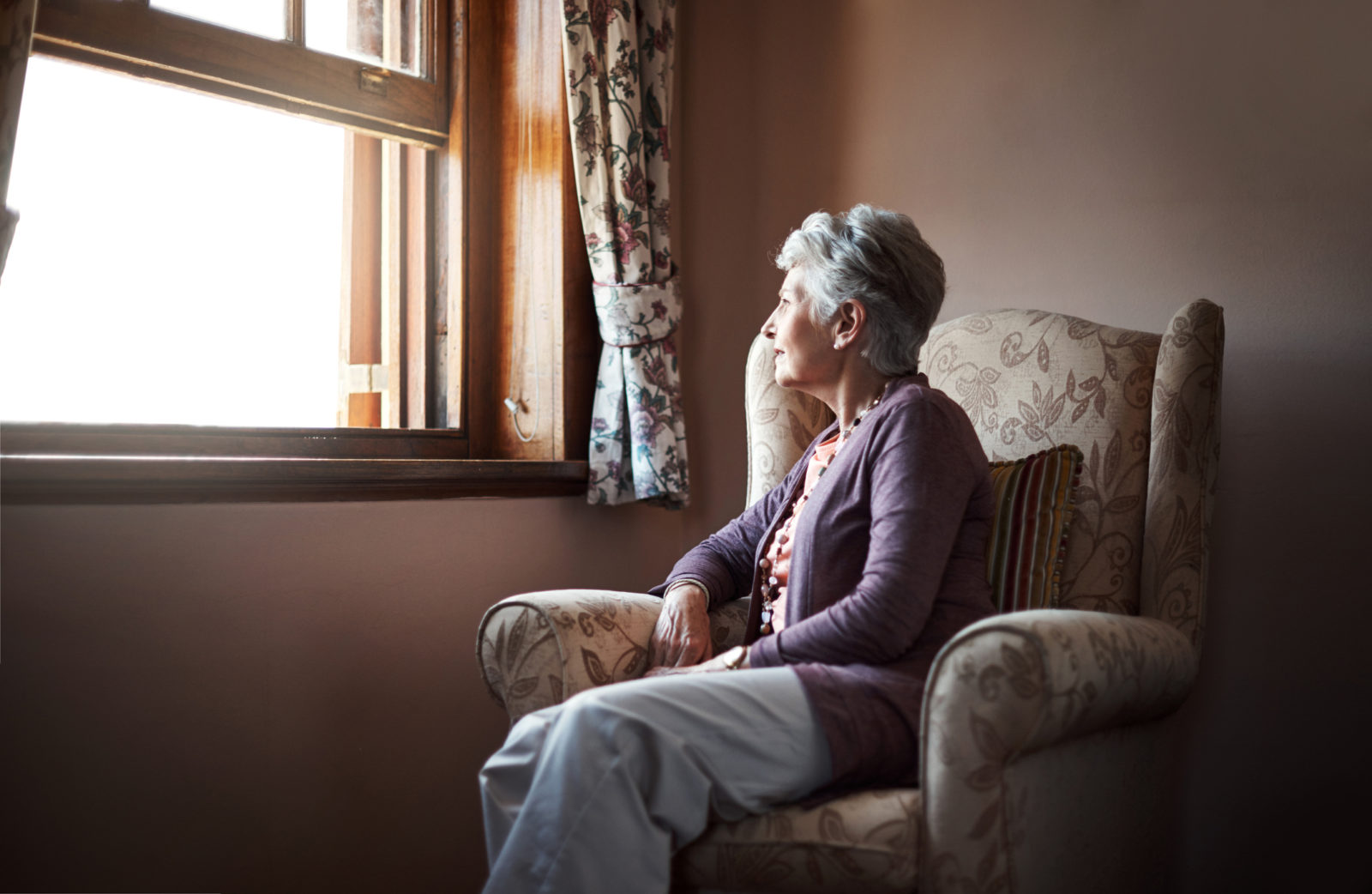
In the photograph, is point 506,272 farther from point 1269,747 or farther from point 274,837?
point 1269,747

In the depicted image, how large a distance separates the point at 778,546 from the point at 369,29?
1.31 m

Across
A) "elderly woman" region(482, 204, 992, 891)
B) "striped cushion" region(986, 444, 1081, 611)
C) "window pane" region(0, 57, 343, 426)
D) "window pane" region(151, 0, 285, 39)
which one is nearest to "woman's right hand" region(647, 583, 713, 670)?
"elderly woman" region(482, 204, 992, 891)

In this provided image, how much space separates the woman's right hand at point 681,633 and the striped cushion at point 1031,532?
429 millimetres

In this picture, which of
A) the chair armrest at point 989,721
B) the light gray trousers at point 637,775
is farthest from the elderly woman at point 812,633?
the chair armrest at point 989,721

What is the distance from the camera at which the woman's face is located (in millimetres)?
1545

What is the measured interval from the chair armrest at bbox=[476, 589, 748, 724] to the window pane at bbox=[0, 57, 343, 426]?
0.68 meters

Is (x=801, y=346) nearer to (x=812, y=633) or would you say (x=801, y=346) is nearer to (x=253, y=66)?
(x=812, y=633)

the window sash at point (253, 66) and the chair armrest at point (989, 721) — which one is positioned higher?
the window sash at point (253, 66)

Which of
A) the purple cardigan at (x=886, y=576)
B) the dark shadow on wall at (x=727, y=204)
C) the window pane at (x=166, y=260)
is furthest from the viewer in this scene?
the dark shadow on wall at (x=727, y=204)

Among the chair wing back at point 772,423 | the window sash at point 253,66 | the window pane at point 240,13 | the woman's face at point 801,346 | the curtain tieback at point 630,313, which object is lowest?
the chair wing back at point 772,423

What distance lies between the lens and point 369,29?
1994 millimetres

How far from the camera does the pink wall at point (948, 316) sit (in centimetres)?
145

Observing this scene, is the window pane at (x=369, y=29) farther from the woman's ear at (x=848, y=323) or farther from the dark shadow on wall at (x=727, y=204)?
the woman's ear at (x=848, y=323)

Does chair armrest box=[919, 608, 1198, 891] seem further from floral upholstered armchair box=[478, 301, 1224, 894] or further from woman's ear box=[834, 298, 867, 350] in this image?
woman's ear box=[834, 298, 867, 350]
